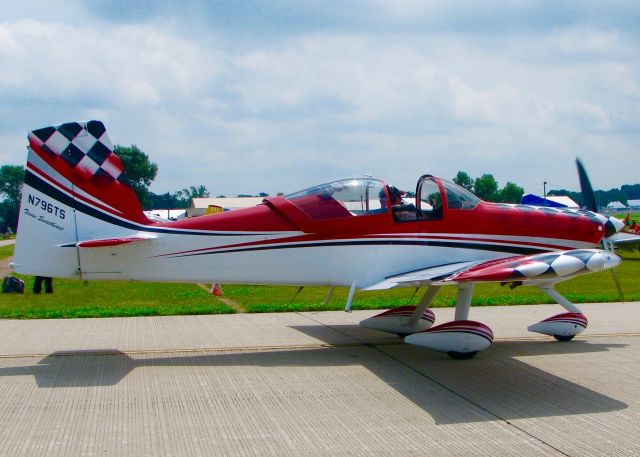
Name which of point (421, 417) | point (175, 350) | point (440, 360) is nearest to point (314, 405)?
point (421, 417)

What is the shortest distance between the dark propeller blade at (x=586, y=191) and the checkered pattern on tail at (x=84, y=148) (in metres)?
6.82

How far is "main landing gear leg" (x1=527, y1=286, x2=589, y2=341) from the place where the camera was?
9.39 metres

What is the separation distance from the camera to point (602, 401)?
6367 mm

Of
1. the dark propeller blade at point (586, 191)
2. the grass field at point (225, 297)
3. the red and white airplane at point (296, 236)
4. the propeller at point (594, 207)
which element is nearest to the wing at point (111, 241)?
the red and white airplane at point (296, 236)

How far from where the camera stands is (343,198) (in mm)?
8906

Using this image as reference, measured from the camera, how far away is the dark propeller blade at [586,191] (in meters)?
10.5

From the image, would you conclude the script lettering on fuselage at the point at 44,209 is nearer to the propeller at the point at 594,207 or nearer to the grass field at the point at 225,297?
the grass field at the point at 225,297

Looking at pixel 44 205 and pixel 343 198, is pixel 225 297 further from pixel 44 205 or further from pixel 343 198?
pixel 44 205

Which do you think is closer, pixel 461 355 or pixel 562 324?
pixel 461 355

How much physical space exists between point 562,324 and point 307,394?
4.43 m

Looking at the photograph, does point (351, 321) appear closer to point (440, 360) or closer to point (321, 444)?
point (440, 360)

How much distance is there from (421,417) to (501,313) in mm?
6836

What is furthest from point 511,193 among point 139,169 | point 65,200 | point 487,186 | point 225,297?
point 139,169

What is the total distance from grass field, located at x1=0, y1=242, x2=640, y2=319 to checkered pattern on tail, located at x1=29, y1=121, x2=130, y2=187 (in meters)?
3.44
